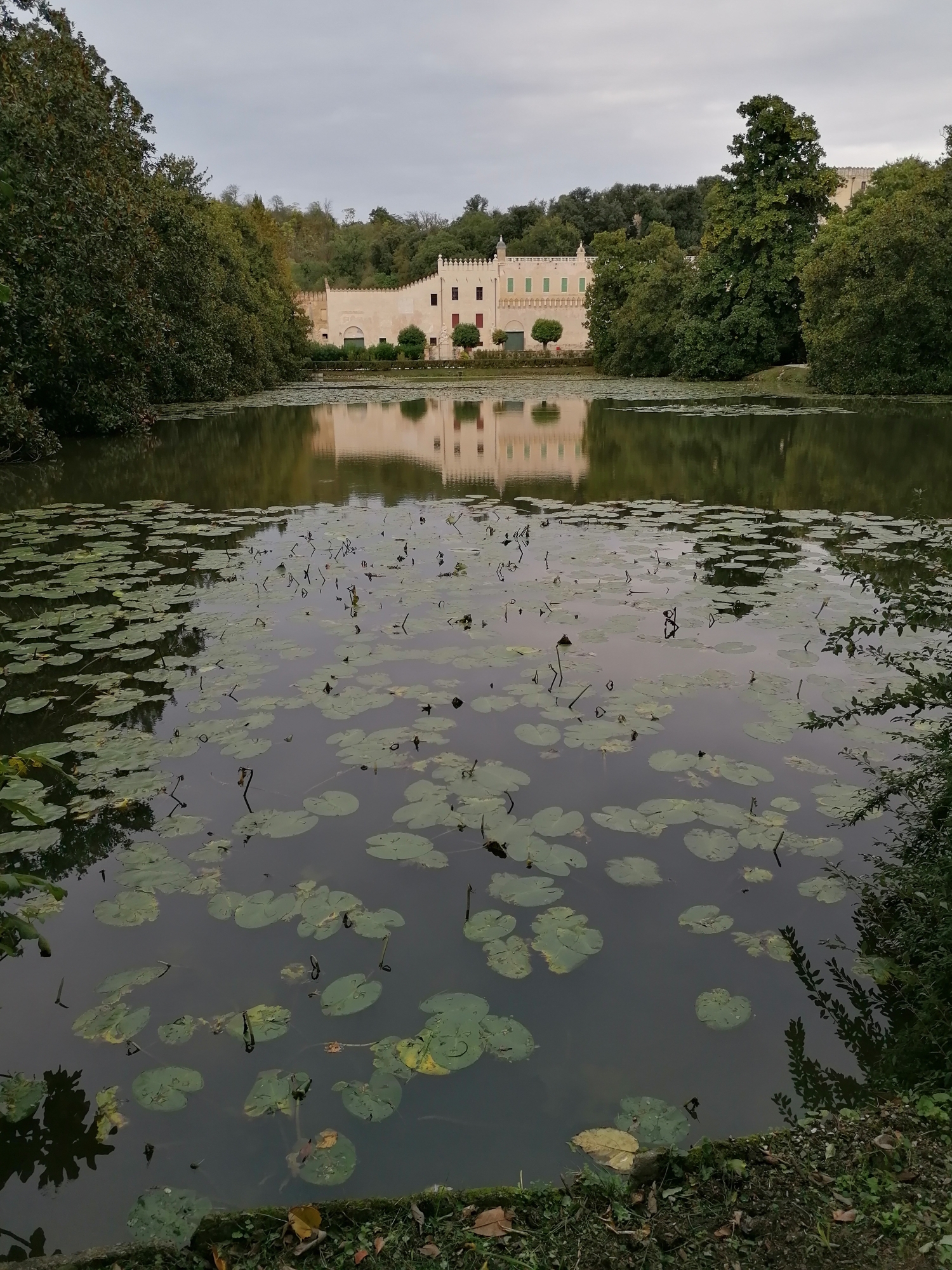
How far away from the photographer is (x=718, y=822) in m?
3.07

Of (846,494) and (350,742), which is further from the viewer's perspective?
(846,494)

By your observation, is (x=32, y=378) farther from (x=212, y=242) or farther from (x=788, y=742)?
(x=788, y=742)

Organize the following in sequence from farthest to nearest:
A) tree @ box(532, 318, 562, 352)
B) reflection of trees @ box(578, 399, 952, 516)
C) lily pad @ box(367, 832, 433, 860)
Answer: tree @ box(532, 318, 562, 352), reflection of trees @ box(578, 399, 952, 516), lily pad @ box(367, 832, 433, 860)

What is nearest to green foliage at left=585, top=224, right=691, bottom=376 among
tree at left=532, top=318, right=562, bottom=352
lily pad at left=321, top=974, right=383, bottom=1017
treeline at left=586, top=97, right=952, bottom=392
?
treeline at left=586, top=97, right=952, bottom=392

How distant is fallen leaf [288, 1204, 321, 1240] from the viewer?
1.62 meters

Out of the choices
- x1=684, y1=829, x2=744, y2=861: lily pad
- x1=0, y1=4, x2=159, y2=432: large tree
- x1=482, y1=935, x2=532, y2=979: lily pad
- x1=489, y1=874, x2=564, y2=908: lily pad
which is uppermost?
x1=0, y1=4, x2=159, y2=432: large tree

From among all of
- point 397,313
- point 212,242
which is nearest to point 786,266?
point 212,242

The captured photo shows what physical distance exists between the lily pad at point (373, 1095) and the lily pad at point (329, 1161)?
0.23ft

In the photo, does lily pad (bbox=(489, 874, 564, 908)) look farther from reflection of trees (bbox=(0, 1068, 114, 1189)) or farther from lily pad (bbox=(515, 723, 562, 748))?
reflection of trees (bbox=(0, 1068, 114, 1189))

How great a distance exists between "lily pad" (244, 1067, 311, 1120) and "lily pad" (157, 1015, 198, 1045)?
25 centimetres

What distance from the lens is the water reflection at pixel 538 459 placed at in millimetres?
9930

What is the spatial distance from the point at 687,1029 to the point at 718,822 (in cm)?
102

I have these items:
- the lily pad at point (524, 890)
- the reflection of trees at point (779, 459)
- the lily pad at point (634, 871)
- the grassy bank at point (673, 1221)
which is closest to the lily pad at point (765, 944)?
the lily pad at point (634, 871)

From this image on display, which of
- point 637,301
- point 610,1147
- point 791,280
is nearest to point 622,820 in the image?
point 610,1147
